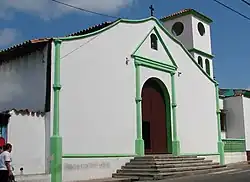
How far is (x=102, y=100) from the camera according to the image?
54.0 feet

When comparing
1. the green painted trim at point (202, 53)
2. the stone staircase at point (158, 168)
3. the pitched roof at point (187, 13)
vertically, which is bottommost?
the stone staircase at point (158, 168)

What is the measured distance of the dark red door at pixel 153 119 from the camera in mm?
19609

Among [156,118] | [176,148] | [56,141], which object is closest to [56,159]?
[56,141]

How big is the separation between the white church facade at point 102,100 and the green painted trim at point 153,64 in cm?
5

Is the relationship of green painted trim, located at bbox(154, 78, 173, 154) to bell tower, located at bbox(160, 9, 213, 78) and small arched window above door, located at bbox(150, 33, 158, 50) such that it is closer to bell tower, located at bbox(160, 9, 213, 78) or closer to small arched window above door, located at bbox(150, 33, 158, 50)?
small arched window above door, located at bbox(150, 33, 158, 50)

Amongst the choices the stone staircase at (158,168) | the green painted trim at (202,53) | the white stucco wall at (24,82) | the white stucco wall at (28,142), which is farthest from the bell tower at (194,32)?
the white stucco wall at (28,142)

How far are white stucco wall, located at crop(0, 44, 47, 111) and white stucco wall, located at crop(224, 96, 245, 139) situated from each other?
54.3 ft

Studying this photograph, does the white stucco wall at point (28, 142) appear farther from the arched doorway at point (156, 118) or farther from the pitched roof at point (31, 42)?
the arched doorway at point (156, 118)

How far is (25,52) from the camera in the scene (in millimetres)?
15719

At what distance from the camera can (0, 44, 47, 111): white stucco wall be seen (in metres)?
15.0

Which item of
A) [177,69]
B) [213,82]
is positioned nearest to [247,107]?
[213,82]

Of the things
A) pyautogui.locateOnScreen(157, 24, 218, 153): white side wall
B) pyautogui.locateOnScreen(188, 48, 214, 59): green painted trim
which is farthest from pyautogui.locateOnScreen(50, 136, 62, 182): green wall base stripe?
pyautogui.locateOnScreen(188, 48, 214, 59): green painted trim

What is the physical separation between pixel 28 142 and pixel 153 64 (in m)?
8.11

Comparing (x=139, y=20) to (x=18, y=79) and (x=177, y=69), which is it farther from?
(x=18, y=79)
